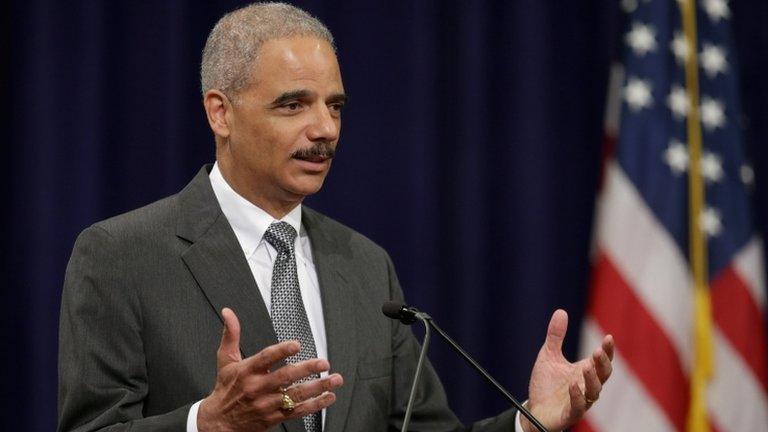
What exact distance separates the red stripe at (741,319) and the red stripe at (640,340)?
18cm

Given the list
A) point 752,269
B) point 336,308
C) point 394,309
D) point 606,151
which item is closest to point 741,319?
point 752,269

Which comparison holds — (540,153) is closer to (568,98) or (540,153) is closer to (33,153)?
(568,98)

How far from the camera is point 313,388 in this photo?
1.65 meters

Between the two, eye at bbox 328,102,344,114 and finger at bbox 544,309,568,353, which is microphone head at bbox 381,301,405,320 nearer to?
finger at bbox 544,309,568,353

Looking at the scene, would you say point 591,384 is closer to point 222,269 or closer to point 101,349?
point 222,269

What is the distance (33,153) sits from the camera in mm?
3172

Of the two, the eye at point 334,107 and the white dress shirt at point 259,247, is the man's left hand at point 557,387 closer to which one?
the white dress shirt at point 259,247

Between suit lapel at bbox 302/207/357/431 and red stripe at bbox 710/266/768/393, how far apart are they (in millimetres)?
1391

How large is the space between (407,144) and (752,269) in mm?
1145

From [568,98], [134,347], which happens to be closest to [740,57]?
[568,98]

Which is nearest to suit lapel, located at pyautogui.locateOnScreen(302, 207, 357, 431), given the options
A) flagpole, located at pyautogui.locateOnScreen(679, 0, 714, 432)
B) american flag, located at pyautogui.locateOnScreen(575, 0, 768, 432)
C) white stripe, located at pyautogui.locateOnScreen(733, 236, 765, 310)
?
american flag, located at pyautogui.locateOnScreen(575, 0, 768, 432)

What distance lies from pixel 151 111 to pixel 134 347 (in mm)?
1478

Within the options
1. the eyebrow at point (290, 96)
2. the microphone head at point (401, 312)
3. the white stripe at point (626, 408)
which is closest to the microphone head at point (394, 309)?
the microphone head at point (401, 312)

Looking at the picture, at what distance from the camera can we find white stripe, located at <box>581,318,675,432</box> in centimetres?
314
